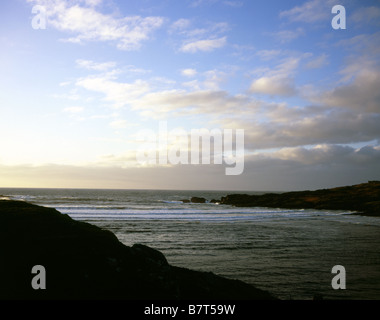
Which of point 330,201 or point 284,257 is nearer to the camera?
point 284,257

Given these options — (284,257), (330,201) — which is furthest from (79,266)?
(330,201)

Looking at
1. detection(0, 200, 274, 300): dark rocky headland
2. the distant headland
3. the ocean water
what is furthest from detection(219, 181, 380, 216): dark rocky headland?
detection(0, 200, 274, 300): dark rocky headland

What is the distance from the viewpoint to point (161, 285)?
33.0ft

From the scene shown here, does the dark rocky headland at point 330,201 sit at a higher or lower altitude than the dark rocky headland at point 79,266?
lower

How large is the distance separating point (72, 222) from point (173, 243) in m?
15.9

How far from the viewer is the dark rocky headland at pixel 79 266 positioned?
30.5 feet

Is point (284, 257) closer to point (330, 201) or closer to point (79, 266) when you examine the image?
point (79, 266)

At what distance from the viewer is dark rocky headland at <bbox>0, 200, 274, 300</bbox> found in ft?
30.5

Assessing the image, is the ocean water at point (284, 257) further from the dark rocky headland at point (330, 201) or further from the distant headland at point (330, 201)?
the dark rocky headland at point (330, 201)

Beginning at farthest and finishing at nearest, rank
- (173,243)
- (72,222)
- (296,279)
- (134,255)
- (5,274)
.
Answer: (173,243) → (296,279) → (72,222) → (134,255) → (5,274)

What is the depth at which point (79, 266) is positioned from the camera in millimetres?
9797

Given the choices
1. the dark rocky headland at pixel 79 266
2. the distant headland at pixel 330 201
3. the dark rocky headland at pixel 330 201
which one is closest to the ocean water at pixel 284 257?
the dark rocky headland at pixel 79 266
